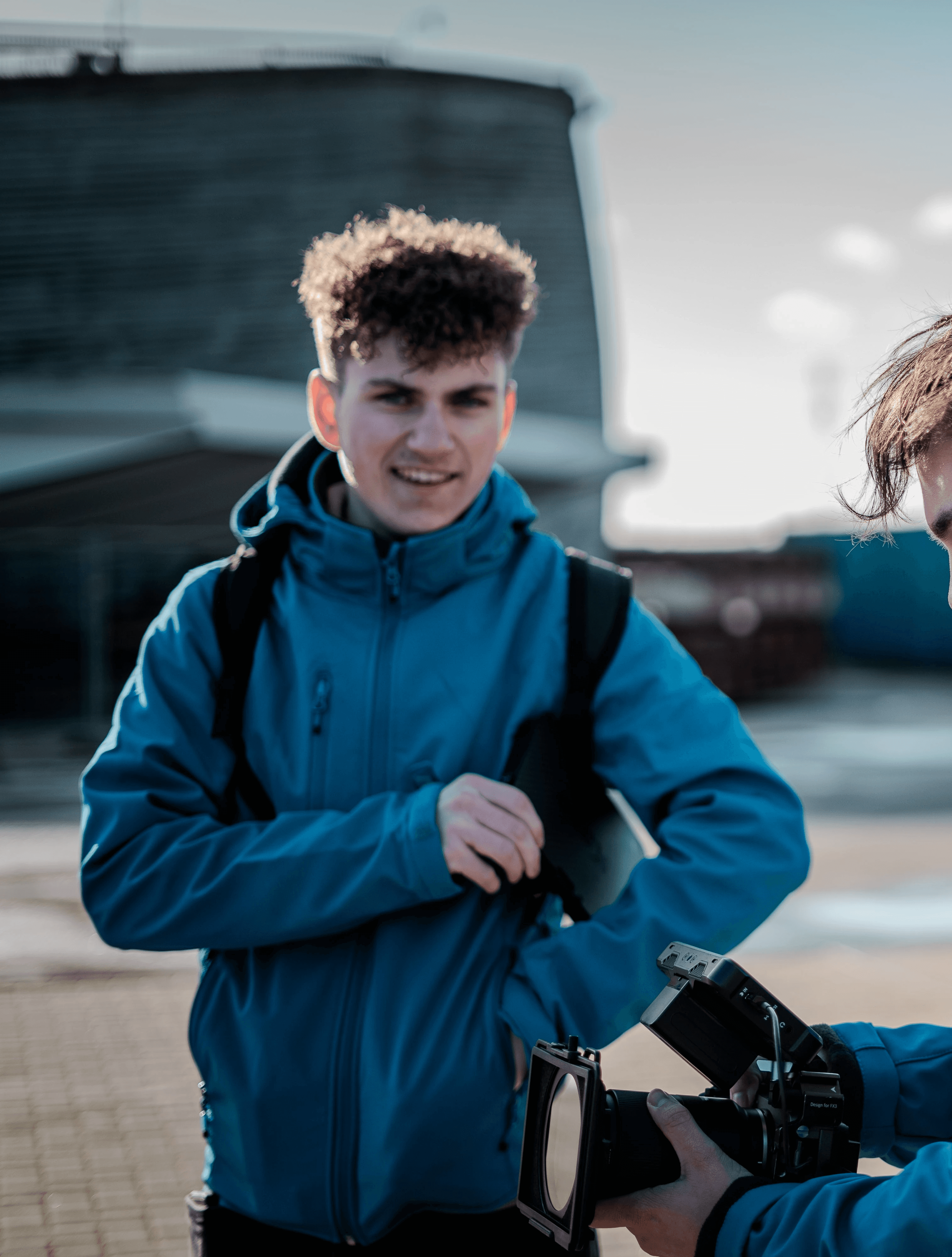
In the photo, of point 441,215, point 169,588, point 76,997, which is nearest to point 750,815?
point 76,997

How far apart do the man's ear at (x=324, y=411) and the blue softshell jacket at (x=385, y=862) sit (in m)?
0.16

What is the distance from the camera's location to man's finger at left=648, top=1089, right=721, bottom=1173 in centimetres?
136

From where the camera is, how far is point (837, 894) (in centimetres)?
777

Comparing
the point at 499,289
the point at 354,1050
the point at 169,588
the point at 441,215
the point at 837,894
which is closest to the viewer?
the point at 354,1050

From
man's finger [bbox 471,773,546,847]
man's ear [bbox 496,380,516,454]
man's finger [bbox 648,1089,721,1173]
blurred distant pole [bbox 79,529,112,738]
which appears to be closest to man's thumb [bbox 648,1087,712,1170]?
man's finger [bbox 648,1089,721,1173]

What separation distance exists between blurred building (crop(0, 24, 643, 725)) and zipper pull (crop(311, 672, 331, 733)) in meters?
13.9

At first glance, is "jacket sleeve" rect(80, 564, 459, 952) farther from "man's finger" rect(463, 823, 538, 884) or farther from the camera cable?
the camera cable

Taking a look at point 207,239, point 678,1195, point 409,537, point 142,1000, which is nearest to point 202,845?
point 409,537

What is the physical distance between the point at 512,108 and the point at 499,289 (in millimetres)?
19542

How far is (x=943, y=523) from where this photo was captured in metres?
1.48

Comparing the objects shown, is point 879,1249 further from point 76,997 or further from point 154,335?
point 154,335

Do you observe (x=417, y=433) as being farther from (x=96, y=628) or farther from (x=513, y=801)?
(x=96, y=628)

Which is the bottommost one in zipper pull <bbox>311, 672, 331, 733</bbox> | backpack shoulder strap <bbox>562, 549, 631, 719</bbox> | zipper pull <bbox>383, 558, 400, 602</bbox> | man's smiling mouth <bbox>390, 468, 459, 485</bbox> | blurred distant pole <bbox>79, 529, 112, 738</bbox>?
blurred distant pole <bbox>79, 529, 112, 738</bbox>

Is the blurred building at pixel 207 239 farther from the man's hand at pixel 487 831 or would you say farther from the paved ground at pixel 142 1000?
the man's hand at pixel 487 831
